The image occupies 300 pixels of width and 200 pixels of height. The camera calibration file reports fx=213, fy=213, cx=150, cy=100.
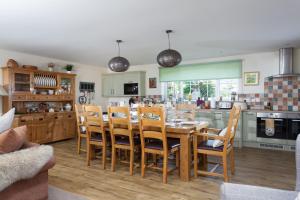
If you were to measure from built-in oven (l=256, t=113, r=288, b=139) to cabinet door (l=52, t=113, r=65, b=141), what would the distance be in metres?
4.72

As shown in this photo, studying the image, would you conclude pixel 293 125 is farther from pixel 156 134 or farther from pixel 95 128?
pixel 95 128

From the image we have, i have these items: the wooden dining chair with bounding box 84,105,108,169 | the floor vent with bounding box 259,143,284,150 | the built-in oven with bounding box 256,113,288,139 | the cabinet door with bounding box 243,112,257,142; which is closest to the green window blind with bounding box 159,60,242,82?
the cabinet door with bounding box 243,112,257,142

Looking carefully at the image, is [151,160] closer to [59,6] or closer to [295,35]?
[59,6]

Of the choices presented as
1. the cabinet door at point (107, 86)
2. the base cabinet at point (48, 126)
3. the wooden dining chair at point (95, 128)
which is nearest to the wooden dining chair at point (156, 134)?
the wooden dining chair at point (95, 128)

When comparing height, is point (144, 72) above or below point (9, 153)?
above

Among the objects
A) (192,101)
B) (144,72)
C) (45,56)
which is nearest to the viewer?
(45,56)

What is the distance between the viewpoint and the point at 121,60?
3.59 m

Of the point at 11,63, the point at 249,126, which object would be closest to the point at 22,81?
the point at 11,63

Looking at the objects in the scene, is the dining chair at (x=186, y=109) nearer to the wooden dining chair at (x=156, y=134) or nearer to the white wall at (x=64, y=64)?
the wooden dining chair at (x=156, y=134)

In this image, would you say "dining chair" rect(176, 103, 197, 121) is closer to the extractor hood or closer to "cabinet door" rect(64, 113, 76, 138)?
the extractor hood

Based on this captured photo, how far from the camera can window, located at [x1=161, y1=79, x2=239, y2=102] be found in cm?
564

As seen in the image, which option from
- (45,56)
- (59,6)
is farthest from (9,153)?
(45,56)

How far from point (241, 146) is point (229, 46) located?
2.27 m

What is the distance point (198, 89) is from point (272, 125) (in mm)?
2094
